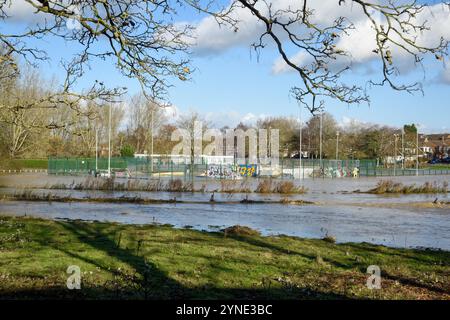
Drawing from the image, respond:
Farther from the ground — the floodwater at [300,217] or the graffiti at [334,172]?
the graffiti at [334,172]

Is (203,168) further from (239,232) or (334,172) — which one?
(239,232)

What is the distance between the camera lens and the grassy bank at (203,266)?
7.29 metres

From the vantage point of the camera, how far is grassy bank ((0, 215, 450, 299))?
287 inches

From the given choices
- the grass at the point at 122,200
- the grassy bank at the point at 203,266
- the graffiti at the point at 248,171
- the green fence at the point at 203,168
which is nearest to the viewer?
the grassy bank at the point at 203,266

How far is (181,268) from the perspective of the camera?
8750 mm

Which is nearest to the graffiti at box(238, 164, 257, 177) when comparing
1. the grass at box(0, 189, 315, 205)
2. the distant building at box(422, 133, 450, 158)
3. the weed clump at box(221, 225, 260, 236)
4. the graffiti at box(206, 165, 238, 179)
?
the graffiti at box(206, 165, 238, 179)

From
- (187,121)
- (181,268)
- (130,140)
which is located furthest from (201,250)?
(130,140)

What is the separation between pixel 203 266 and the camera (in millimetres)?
9023

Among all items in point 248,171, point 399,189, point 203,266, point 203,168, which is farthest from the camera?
point 203,168

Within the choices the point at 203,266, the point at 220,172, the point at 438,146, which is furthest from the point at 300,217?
the point at 438,146

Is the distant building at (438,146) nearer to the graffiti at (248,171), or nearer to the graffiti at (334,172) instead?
the graffiti at (334,172)

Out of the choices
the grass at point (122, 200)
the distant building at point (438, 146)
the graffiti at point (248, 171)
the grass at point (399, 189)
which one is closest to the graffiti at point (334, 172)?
the graffiti at point (248, 171)

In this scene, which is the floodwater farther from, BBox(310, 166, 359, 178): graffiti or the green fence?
BBox(310, 166, 359, 178): graffiti
